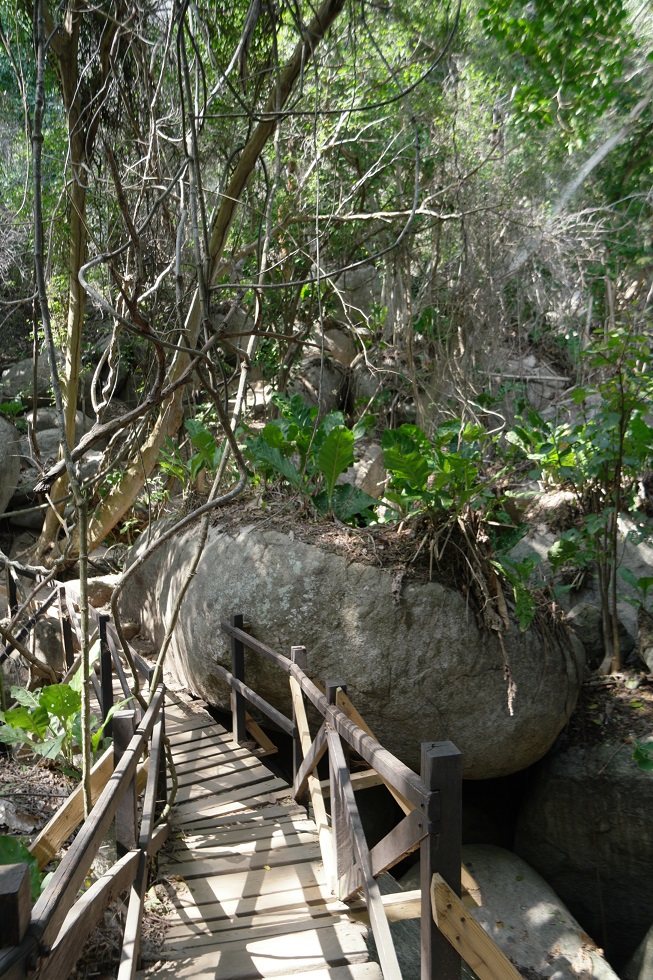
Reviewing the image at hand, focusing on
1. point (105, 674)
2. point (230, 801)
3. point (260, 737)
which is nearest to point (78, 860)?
point (230, 801)

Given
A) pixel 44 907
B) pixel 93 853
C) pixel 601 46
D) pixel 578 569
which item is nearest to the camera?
pixel 44 907

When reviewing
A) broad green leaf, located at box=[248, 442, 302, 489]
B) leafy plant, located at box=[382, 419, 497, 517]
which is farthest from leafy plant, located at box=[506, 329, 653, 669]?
broad green leaf, located at box=[248, 442, 302, 489]

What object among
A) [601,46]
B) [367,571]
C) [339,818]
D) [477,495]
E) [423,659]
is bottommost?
[339,818]

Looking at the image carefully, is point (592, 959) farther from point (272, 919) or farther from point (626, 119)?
point (626, 119)

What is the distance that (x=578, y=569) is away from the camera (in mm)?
6938

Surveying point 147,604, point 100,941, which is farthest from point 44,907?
point 147,604

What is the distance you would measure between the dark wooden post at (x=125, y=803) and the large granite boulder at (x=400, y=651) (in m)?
2.30

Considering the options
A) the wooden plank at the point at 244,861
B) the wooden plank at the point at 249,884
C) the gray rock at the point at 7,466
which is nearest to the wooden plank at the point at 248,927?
the wooden plank at the point at 249,884

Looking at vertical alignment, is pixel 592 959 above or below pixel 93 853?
below

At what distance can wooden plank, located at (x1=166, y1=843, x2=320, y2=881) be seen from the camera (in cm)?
352

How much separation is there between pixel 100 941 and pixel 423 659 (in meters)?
2.60

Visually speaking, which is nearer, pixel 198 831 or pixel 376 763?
pixel 376 763

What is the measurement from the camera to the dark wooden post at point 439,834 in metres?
2.11

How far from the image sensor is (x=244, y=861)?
360 cm
